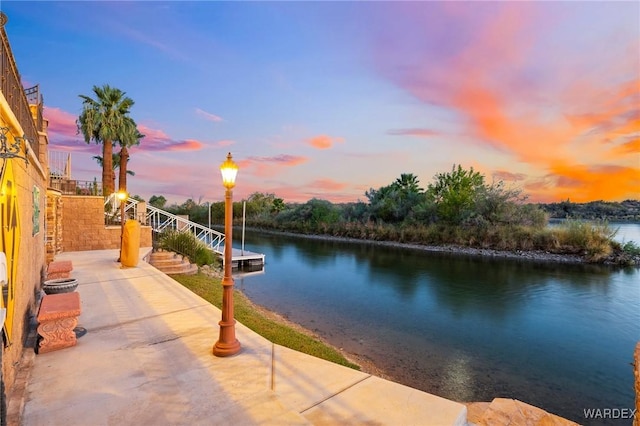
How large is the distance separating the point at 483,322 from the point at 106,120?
24.8m

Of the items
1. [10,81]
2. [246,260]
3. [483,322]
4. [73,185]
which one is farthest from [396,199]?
[10,81]

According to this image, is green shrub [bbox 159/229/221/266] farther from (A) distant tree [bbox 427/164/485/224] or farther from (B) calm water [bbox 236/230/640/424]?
(A) distant tree [bbox 427/164/485/224]

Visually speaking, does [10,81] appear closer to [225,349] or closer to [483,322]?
[225,349]

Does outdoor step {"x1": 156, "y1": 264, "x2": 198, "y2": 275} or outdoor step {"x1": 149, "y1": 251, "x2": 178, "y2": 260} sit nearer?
outdoor step {"x1": 156, "y1": 264, "x2": 198, "y2": 275}

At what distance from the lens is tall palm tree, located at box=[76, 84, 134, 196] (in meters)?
20.5

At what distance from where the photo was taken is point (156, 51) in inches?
488

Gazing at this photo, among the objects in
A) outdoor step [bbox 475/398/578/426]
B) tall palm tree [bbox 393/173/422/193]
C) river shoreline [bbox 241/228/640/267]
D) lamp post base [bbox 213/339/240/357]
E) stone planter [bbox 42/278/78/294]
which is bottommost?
river shoreline [bbox 241/228/640/267]

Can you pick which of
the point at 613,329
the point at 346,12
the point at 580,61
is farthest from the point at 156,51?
the point at 613,329

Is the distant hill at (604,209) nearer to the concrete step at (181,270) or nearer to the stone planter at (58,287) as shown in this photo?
the concrete step at (181,270)

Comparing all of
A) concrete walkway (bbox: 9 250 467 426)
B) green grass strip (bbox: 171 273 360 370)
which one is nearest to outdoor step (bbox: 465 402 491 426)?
concrete walkway (bbox: 9 250 467 426)

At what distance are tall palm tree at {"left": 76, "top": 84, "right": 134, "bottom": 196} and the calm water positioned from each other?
1474 centimetres

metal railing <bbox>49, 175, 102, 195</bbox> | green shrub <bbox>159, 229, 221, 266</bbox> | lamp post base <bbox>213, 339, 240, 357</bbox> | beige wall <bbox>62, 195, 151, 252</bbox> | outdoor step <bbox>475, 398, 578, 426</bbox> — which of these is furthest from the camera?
metal railing <bbox>49, 175, 102, 195</bbox>

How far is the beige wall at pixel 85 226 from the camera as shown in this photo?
42.5 ft

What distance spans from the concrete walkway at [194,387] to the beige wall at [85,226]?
34.3 ft
